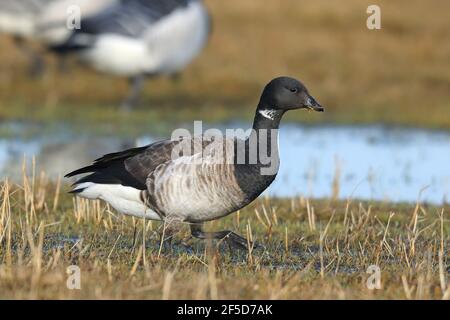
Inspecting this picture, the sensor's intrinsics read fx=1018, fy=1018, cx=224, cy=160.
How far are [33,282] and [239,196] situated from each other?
2082 mm

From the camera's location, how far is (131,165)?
8289mm

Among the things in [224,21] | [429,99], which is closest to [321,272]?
[429,99]

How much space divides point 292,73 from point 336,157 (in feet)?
29.9

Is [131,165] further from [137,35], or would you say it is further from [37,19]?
[37,19]

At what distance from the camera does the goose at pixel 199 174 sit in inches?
308

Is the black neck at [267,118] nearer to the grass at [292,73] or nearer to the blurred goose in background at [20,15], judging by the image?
the grass at [292,73]

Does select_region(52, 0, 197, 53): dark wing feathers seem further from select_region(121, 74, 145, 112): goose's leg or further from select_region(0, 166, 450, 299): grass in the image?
select_region(0, 166, 450, 299): grass

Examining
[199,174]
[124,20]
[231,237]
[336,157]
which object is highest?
[124,20]

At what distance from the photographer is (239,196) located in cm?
783

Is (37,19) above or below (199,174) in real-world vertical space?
above

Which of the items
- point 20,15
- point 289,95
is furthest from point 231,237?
point 20,15

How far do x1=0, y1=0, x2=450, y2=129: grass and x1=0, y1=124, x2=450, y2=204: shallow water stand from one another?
1.16m

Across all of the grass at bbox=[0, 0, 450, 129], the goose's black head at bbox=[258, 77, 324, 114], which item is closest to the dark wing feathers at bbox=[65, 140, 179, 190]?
the goose's black head at bbox=[258, 77, 324, 114]

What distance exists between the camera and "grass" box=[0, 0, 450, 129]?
60.5 feet
